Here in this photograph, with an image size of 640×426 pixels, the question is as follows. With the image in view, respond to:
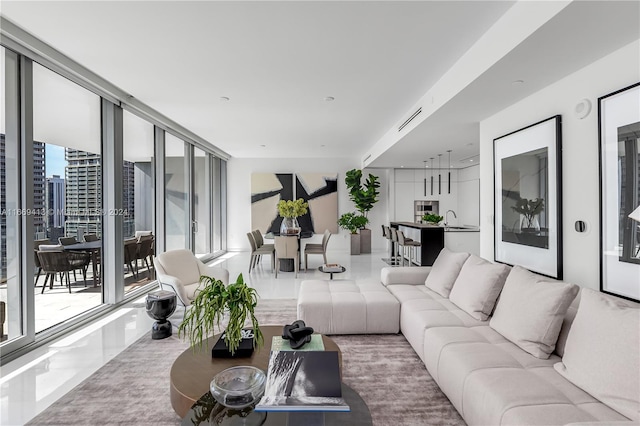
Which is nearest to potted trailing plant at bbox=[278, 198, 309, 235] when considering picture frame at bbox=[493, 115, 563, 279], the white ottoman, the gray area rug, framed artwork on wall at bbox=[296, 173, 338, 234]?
framed artwork on wall at bbox=[296, 173, 338, 234]

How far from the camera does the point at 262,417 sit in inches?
59.4

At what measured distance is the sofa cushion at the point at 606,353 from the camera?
1.47 m

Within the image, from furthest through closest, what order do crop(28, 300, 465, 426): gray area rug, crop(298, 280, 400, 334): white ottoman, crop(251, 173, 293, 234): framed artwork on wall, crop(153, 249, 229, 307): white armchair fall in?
crop(251, 173, 293, 234): framed artwork on wall → crop(153, 249, 229, 307): white armchair → crop(298, 280, 400, 334): white ottoman → crop(28, 300, 465, 426): gray area rug

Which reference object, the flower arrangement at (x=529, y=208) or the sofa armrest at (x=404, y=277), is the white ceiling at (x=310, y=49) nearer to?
the flower arrangement at (x=529, y=208)

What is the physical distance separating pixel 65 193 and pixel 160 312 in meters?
1.78

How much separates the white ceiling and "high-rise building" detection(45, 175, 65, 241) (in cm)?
133

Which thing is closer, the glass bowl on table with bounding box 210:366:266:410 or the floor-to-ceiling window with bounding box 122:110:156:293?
the glass bowl on table with bounding box 210:366:266:410

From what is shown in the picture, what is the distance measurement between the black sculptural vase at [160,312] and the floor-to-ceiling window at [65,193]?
111cm

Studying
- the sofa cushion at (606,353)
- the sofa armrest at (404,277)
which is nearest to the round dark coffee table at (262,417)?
the sofa cushion at (606,353)

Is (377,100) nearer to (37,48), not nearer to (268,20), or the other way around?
(268,20)

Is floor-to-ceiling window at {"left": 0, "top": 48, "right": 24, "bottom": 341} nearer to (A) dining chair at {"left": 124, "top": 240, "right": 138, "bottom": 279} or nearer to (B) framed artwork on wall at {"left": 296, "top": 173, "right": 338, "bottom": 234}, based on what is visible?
(A) dining chair at {"left": 124, "top": 240, "right": 138, "bottom": 279}

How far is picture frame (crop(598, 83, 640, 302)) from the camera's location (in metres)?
2.14

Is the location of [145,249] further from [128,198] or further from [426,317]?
[426,317]

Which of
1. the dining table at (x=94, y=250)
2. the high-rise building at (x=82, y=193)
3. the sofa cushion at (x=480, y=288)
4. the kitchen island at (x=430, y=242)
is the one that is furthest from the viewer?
the kitchen island at (x=430, y=242)
